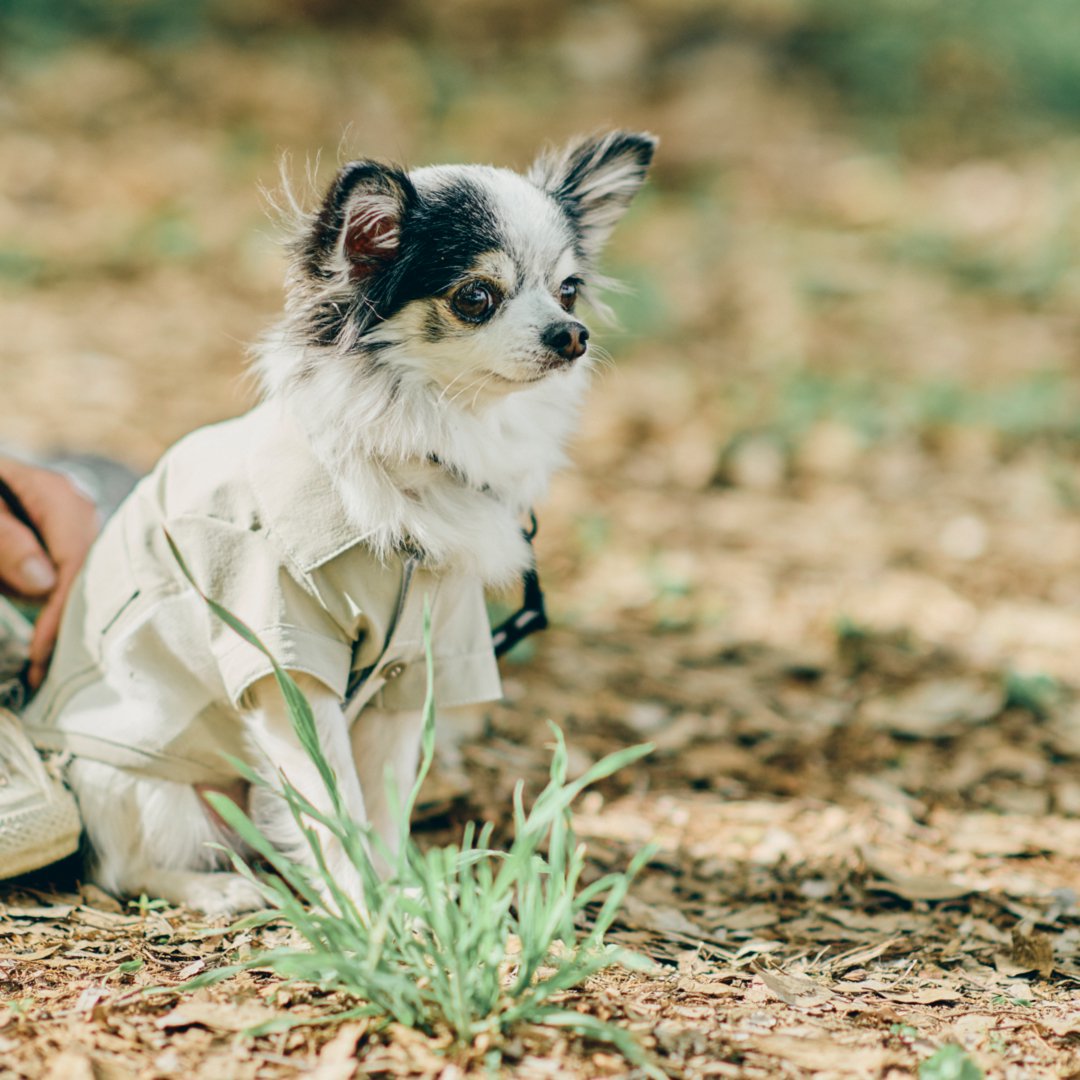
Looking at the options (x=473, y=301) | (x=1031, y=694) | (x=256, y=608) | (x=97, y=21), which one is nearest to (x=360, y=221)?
(x=473, y=301)

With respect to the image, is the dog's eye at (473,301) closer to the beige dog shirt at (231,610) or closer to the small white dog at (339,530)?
the small white dog at (339,530)

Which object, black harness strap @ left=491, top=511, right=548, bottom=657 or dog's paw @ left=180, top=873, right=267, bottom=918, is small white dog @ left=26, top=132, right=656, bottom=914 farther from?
black harness strap @ left=491, top=511, right=548, bottom=657

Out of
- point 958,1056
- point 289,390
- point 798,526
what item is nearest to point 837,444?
point 798,526

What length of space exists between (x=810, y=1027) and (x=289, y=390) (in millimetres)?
1522

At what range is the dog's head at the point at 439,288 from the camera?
92.5 inches

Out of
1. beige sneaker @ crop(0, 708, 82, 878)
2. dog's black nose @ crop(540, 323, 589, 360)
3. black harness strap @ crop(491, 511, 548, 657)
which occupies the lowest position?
beige sneaker @ crop(0, 708, 82, 878)

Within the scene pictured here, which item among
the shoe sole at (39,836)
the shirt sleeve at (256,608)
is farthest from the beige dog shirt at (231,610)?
the shoe sole at (39,836)

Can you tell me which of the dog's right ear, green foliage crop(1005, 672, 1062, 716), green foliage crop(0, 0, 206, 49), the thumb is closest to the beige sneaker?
the thumb

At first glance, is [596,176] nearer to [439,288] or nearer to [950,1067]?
[439,288]

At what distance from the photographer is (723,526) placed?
5.08 m

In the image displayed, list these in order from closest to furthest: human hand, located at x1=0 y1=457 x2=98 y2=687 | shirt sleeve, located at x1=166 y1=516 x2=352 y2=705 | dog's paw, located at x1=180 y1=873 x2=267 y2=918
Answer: shirt sleeve, located at x1=166 y1=516 x2=352 y2=705 < dog's paw, located at x1=180 y1=873 x2=267 y2=918 < human hand, located at x1=0 y1=457 x2=98 y2=687

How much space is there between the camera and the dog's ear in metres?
2.72

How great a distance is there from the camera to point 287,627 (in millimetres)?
2229

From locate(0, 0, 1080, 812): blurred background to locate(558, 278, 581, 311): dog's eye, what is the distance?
0.46 meters
